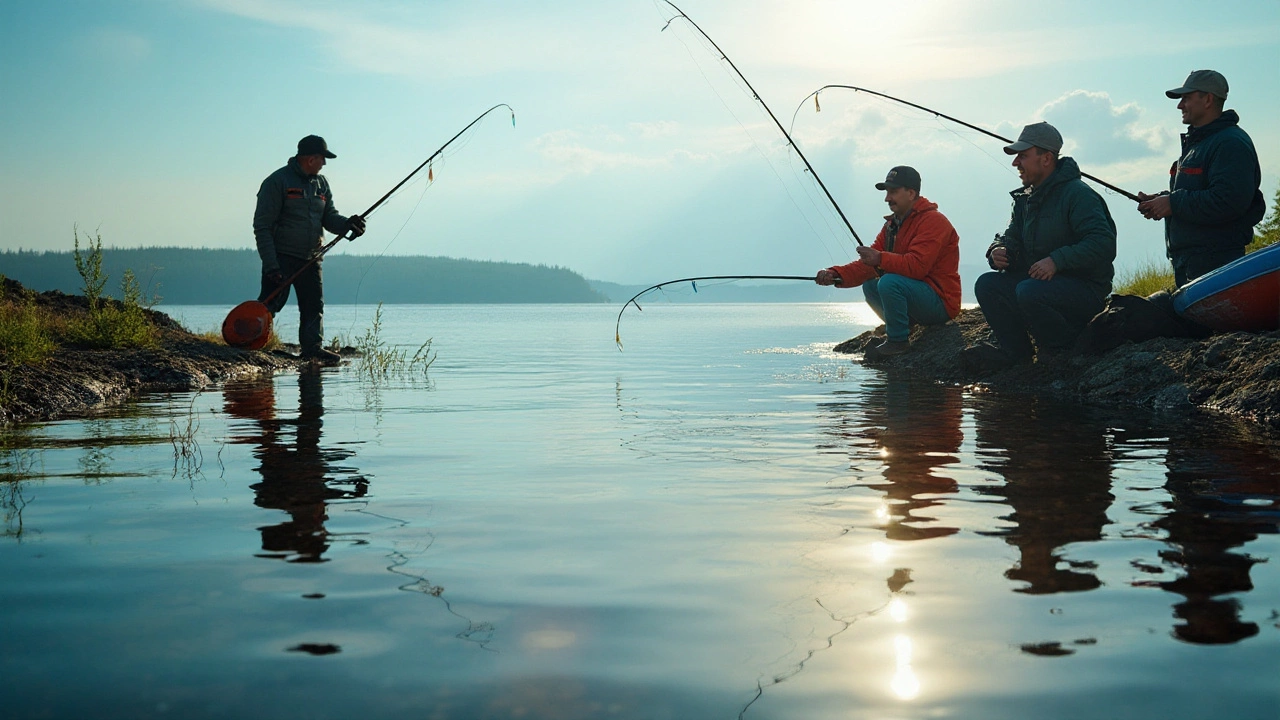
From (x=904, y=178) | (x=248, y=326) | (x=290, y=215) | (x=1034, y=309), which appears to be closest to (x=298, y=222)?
(x=290, y=215)

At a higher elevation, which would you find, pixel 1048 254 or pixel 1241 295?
pixel 1048 254

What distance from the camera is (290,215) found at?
13773mm

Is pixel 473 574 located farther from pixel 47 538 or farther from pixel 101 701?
pixel 47 538

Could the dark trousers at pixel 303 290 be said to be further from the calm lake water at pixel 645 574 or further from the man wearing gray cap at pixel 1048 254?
the man wearing gray cap at pixel 1048 254

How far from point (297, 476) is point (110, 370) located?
6262mm

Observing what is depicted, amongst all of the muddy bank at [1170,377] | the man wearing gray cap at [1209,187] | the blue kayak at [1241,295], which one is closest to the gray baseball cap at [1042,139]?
the man wearing gray cap at [1209,187]

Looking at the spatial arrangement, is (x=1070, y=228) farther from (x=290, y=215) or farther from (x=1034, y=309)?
(x=290, y=215)

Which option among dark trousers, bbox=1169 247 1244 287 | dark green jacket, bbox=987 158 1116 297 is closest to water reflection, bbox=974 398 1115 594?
dark green jacket, bbox=987 158 1116 297

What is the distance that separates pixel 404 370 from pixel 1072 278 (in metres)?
8.01

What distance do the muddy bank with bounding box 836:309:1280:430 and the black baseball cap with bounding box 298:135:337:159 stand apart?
25.1 feet

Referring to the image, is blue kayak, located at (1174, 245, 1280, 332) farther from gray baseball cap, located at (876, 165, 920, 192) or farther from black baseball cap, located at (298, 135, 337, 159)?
black baseball cap, located at (298, 135, 337, 159)

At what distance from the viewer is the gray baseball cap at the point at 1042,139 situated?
955cm

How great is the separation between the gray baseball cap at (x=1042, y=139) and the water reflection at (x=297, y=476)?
6.11m

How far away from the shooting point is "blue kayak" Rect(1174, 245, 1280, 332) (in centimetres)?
822
